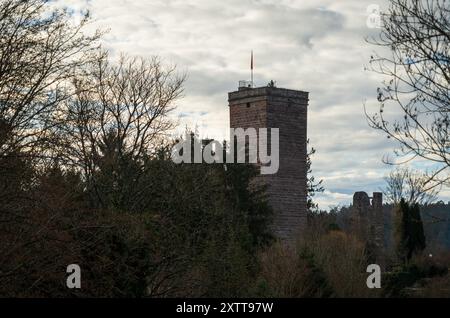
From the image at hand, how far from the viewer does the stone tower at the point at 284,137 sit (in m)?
45.3

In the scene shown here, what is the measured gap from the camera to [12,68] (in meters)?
14.4

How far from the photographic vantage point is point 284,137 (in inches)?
1827

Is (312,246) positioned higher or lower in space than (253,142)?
lower

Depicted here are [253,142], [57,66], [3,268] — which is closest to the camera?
[3,268]

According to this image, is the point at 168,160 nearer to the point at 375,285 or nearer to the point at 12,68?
the point at 375,285

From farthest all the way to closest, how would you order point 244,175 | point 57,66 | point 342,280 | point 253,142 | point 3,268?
1. point 253,142
2. point 244,175
3. point 342,280
4. point 57,66
5. point 3,268

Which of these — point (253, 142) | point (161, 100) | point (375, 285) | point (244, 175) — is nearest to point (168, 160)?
point (161, 100)

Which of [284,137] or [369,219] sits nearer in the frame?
[284,137]

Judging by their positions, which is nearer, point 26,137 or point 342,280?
point 26,137

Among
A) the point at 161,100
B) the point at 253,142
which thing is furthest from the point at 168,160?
the point at 253,142

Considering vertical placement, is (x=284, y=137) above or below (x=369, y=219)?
above

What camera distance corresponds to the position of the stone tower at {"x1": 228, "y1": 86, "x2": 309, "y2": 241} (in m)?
45.3
